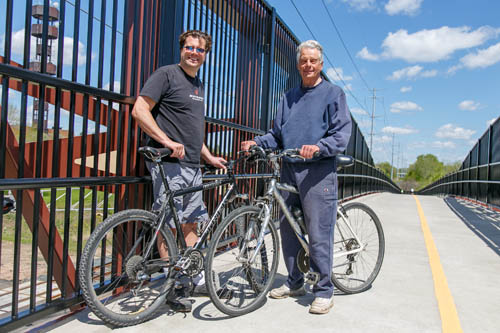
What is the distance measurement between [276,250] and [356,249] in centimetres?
80

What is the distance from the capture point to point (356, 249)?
3.89 m

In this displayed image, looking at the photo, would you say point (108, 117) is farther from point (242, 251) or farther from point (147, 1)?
point (242, 251)

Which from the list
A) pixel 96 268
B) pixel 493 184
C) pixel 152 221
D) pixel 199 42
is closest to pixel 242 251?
pixel 152 221

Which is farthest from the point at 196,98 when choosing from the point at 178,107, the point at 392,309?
the point at 392,309

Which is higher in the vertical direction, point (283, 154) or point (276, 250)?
point (283, 154)

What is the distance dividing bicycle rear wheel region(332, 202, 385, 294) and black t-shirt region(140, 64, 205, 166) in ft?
4.68

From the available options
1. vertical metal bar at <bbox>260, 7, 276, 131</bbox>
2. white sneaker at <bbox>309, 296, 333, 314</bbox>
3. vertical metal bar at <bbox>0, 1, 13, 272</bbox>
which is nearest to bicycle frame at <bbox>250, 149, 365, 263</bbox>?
white sneaker at <bbox>309, 296, 333, 314</bbox>

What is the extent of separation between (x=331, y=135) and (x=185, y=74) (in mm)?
1285

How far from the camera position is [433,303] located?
369cm

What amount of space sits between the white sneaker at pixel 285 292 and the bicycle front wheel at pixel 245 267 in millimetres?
169

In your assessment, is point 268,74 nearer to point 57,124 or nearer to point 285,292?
point 285,292

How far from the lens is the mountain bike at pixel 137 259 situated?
9.12 ft

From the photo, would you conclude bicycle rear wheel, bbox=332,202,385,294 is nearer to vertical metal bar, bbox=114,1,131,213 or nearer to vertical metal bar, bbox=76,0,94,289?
vertical metal bar, bbox=114,1,131,213

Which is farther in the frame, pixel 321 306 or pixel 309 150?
pixel 321 306
